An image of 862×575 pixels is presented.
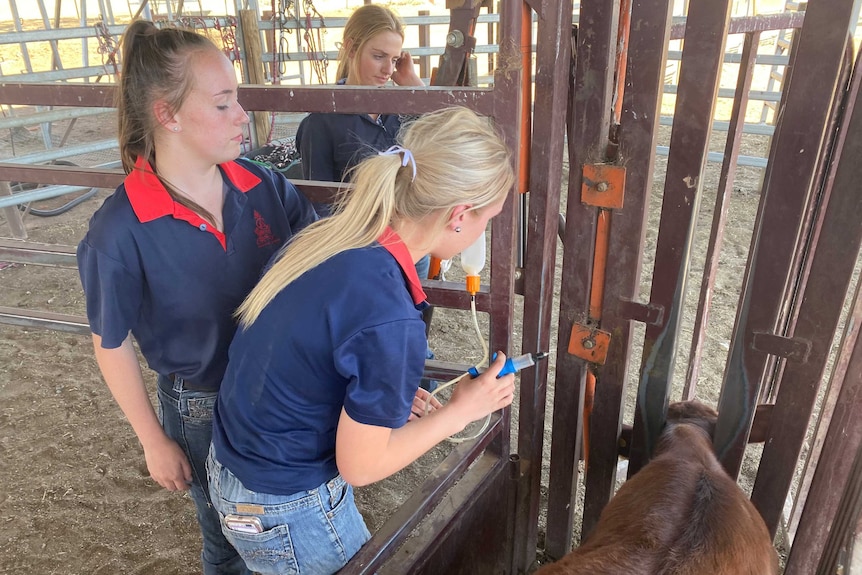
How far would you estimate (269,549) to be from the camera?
146cm

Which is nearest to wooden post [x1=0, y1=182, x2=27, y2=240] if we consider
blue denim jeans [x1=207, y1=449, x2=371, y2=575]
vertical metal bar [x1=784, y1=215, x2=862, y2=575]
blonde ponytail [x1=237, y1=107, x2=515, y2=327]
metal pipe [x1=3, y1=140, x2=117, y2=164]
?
metal pipe [x1=3, y1=140, x2=117, y2=164]

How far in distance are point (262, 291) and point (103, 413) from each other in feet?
8.81

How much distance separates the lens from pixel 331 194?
1.83 metres

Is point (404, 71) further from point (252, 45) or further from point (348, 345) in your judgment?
point (252, 45)

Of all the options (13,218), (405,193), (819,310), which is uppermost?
(405,193)

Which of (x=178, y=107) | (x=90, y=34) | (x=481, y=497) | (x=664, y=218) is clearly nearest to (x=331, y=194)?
(x=178, y=107)

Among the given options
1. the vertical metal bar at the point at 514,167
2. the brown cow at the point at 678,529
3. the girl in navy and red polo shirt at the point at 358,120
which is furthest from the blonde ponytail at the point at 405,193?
the girl in navy and red polo shirt at the point at 358,120

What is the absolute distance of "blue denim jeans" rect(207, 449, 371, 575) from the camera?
4.64 feet

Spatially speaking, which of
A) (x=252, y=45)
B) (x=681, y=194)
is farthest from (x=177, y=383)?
(x=252, y=45)

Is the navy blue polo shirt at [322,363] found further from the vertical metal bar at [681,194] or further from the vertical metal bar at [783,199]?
the vertical metal bar at [783,199]

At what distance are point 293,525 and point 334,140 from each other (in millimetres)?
1604

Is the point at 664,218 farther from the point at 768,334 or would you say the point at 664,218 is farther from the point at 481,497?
the point at 481,497

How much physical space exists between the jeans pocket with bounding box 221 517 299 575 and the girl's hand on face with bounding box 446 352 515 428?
457mm

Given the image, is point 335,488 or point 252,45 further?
point 252,45
